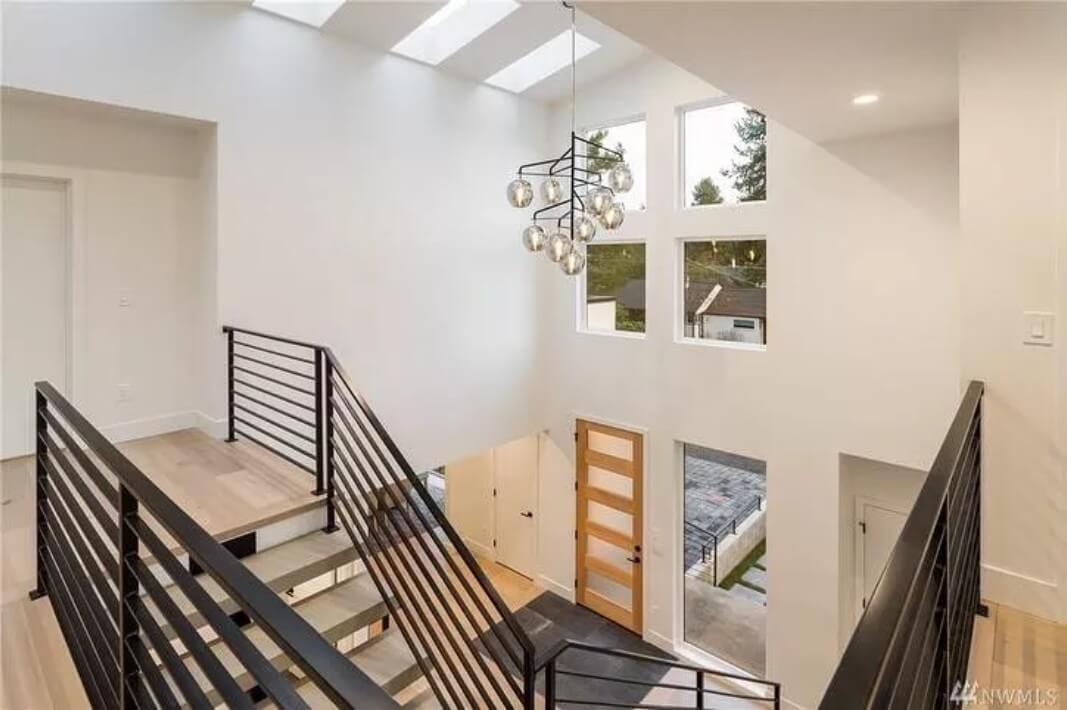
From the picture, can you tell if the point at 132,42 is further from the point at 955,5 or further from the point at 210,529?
the point at 955,5

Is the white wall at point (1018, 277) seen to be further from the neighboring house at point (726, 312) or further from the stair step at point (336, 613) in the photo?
the neighboring house at point (726, 312)

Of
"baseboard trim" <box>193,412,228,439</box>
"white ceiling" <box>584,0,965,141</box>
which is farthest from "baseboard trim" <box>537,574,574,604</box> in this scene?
"white ceiling" <box>584,0,965,141</box>

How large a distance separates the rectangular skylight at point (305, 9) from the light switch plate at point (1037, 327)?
4.95 metres

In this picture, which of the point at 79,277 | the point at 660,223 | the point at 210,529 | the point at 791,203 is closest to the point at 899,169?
the point at 791,203

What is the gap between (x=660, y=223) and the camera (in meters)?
6.24

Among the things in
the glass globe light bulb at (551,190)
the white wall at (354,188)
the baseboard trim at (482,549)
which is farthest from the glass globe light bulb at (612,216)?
the baseboard trim at (482,549)

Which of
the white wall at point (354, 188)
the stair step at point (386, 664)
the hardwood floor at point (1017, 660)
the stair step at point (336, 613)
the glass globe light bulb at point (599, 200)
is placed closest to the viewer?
the hardwood floor at point (1017, 660)

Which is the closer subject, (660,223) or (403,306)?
(403,306)

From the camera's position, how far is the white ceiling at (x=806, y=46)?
7.61 ft

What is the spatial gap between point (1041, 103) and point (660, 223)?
4124 mm

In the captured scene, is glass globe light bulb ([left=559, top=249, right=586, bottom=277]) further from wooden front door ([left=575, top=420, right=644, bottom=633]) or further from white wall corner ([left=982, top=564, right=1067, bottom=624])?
wooden front door ([left=575, top=420, right=644, bottom=633])

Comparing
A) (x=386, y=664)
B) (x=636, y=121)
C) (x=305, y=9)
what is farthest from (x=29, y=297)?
(x=636, y=121)

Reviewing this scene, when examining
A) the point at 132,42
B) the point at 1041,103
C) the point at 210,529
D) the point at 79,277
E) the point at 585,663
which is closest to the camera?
the point at 1041,103

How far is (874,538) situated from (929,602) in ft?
15.1
